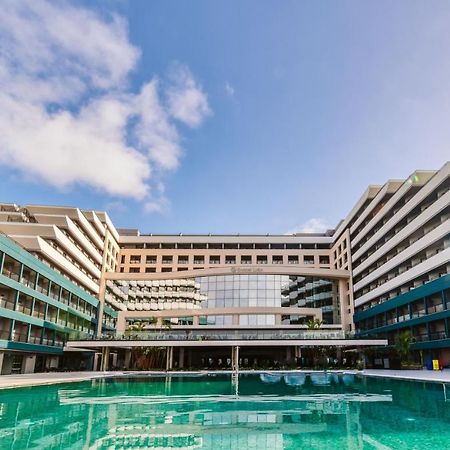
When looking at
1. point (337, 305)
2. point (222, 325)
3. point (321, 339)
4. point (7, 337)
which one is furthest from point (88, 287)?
point (337, 305)

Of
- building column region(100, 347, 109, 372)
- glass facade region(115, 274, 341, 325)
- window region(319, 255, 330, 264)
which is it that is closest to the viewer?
building column region(100, 347, 109, 372)

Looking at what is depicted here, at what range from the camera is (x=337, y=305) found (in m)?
66.5

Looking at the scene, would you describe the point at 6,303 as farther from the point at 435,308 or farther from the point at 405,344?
the point at 435,308

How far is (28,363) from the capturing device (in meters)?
44.5

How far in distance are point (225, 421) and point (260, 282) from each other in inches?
1842

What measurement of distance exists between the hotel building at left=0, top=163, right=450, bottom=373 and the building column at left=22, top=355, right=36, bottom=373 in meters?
3.99

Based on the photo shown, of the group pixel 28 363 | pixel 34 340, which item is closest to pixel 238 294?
pixel 34 340

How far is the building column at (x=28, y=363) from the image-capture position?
43812mm

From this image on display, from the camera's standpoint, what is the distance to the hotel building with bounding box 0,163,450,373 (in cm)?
4466

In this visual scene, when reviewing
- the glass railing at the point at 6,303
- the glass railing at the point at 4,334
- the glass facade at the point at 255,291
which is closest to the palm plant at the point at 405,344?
the glass facade at the point at 255,291

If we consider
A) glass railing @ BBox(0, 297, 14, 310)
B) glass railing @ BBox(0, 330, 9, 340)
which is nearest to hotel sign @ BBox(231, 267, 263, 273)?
glass railing @ BBox(0, 297, 14, 310)

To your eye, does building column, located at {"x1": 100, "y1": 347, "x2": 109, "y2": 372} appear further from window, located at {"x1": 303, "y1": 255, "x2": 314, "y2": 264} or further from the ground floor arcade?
window, located at {"x1": 303, "y1": 255, "x2": 314, "y2": 264}

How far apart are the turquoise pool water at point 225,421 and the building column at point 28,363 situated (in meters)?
24.0

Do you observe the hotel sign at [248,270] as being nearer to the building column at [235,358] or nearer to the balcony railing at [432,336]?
the building column at [235,358]
